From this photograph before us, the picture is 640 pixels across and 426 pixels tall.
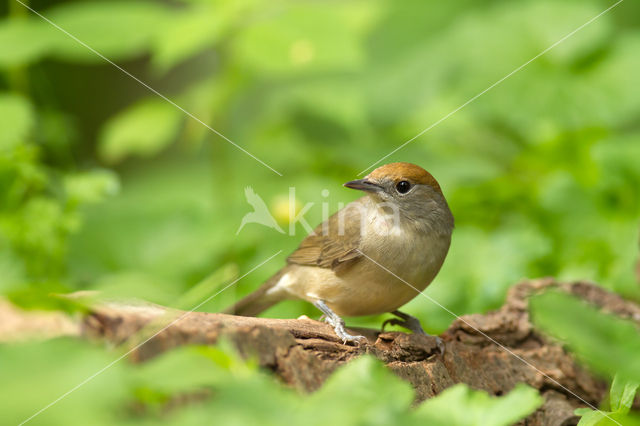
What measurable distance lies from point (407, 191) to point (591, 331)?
2238 mm

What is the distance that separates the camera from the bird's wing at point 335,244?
360 cm

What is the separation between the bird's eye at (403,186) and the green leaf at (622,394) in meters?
1.64

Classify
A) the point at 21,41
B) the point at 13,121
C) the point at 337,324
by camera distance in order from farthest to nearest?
the point at 21,41, the point at 13,121, the point at 337,324

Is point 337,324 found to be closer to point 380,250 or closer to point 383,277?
point 383,277

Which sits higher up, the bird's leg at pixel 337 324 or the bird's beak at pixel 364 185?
the bird's beak at pixel 364 185

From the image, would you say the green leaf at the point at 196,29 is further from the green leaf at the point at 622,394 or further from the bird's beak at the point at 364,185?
the green leaf at the point at 622,394

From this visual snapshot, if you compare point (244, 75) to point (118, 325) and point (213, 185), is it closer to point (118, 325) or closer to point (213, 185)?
point (213, 185)

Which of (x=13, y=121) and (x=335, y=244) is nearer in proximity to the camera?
(x=335, y=244)

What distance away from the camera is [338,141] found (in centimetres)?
617

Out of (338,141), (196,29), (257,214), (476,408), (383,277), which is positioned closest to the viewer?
(476,408)

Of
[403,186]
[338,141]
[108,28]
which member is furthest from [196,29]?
[403,186]

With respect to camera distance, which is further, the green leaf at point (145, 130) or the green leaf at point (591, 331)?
the green leaf at point (145, 130)

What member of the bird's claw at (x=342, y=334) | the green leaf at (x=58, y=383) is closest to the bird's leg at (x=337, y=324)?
the bird's claw at (x=342, y=334)

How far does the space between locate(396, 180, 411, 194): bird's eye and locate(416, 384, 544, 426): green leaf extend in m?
1.97
